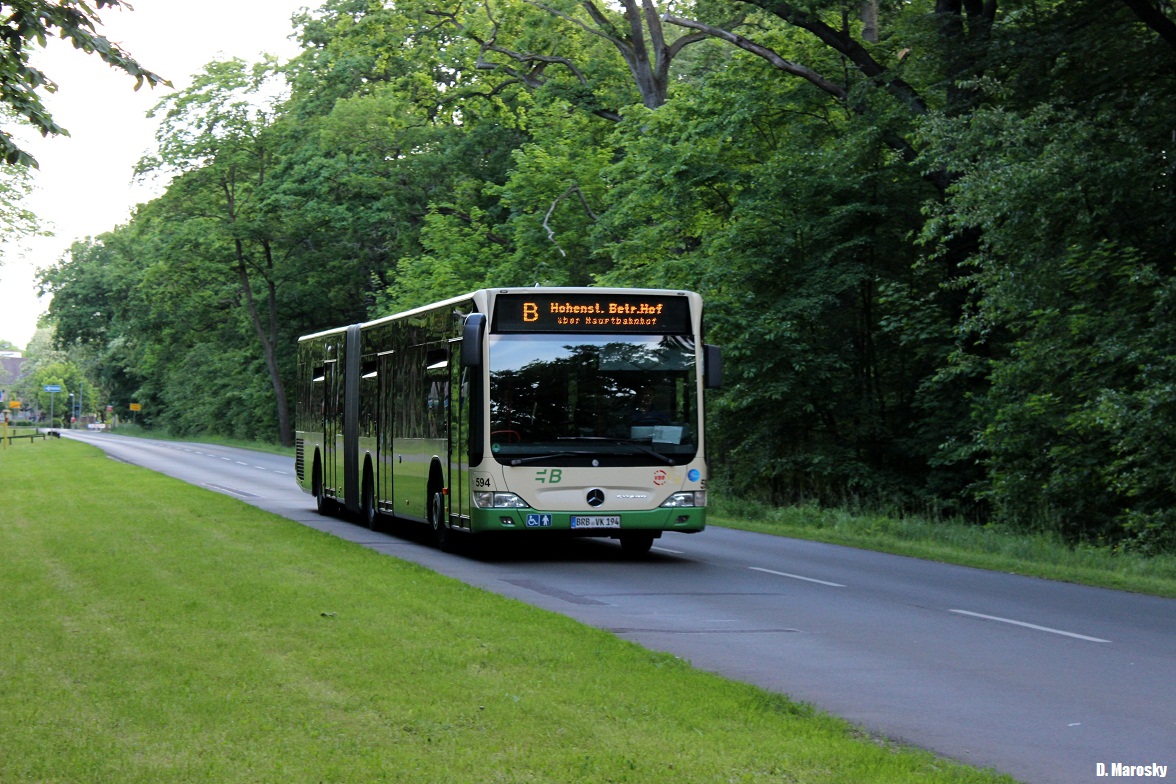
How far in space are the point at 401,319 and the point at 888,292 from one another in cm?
1281

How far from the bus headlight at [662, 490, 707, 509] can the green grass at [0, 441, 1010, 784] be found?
4.00m

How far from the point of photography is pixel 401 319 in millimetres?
21594

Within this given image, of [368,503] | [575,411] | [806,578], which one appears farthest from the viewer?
[368,503]

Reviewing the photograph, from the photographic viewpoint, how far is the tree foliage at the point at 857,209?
2328 cm

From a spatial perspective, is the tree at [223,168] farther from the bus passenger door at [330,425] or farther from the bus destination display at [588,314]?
the bus destination display at [588,314]

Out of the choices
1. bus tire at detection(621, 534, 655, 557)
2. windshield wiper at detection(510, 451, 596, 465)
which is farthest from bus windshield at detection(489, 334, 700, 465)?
bus tire at detection(621, 534, 655, 557)

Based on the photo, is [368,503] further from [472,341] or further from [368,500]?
[472,341]

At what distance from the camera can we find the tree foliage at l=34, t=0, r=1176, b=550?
23.3 meters

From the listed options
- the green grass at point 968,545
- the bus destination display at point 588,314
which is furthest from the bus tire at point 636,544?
the green grass at point 968,545

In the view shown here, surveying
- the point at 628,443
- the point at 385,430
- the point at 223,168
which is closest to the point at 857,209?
the point at 385,430

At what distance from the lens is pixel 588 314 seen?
58.6 feet

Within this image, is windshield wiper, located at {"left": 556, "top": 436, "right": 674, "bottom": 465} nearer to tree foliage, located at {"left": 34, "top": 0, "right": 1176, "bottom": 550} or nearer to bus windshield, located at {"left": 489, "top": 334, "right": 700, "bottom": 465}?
bus windshield, located at {"left": 489, "top": 334, "right": 700, "bottom": 465}

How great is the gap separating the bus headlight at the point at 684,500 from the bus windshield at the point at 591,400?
381mm

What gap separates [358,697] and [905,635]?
5.22m
